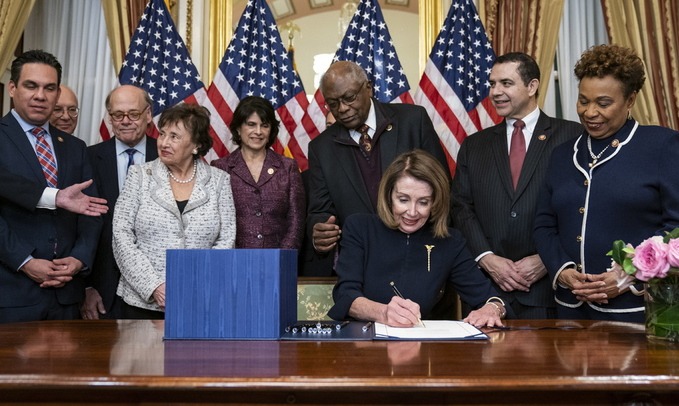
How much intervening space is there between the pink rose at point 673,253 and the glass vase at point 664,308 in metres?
0.04

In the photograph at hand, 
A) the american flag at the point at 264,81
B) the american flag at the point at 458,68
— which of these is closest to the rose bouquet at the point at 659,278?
the american flag at the point at 458,68

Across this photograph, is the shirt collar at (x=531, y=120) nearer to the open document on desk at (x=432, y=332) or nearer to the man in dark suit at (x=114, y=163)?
the open document on desk at (x=432, y=332)

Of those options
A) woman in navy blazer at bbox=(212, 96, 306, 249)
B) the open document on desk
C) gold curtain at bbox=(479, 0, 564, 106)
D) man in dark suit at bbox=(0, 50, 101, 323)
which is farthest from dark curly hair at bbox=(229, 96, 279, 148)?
gold curtain at bbox=(479, 0, 564, 106)

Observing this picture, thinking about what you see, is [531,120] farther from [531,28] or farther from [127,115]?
[127,115]

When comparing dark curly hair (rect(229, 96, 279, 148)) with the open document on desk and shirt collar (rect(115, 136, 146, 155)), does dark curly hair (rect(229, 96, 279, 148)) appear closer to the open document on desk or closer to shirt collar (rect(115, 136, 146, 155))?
shirt collar (rect(115, 136, 146, 155))

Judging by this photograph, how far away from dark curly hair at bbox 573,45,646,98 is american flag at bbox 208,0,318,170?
252 centimetres

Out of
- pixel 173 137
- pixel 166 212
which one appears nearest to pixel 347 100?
pixel 173 137

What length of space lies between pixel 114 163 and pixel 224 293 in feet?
6.67

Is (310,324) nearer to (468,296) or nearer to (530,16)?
(468,296)

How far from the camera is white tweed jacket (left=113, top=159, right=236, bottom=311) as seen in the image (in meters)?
3.29

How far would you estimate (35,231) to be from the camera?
3383mm

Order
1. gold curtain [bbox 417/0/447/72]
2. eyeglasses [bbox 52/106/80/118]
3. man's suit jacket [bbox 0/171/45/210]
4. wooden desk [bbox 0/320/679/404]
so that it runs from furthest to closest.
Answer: gold curtain [bbox 417/0/447/72] < eyeglasses [bbox 52/106/80/118] < man's suit jacket [bbox 0/171/45/210] < wooden desk [bbox 0/320/679/404]

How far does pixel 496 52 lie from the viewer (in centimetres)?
544

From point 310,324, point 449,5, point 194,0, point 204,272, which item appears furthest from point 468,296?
point 194,0
